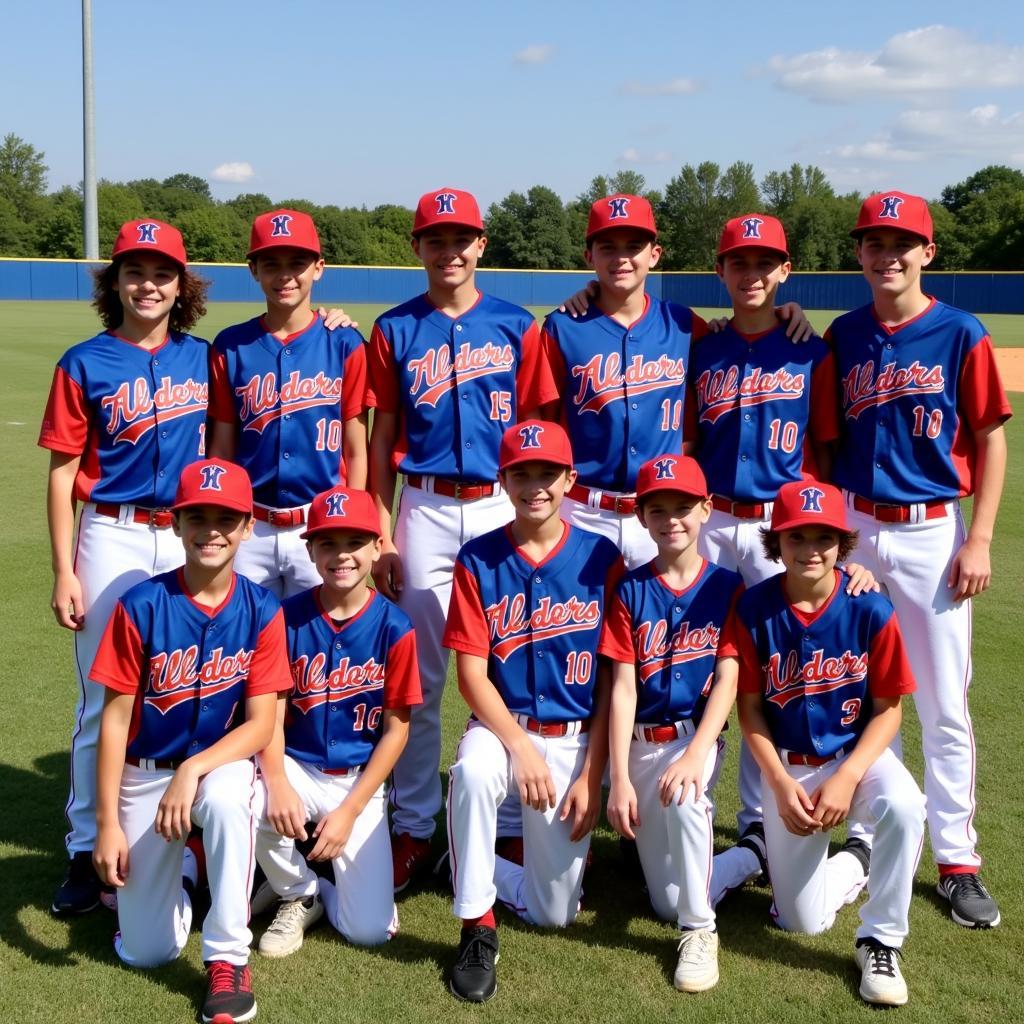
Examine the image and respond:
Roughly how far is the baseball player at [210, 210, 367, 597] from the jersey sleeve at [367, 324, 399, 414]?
0.07m

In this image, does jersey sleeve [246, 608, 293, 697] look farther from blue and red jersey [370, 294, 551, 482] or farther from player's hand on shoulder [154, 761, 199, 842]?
blue and red jersey [370, 294, 551, 482]

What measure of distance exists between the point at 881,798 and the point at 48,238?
5836 cm

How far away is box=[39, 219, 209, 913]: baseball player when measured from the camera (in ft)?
11.5

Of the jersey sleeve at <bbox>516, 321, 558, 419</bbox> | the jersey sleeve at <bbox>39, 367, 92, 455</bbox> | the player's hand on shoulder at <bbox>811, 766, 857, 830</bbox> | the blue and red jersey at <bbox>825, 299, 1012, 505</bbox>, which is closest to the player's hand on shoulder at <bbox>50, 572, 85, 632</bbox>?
the jersey sleeve at <bbox>39, 367, 92, 455</bbox>

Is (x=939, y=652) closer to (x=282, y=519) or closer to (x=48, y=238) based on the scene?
(x=282, y=519)

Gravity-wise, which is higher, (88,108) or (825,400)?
(88,108)

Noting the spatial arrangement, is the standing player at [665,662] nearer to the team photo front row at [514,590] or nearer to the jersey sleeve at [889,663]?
the team photo front row at [514,590]

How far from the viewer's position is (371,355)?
13.0 feet

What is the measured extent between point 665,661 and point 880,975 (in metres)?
0.99

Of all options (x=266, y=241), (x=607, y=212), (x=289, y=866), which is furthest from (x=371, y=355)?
(x=289, y=866)

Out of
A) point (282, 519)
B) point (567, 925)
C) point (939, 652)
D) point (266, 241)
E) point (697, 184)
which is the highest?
point (697, 184)

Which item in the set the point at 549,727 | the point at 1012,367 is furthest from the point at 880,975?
the point at 1012,367

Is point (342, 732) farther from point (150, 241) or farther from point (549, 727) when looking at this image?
point (150, 241)

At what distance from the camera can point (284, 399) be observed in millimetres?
3723
